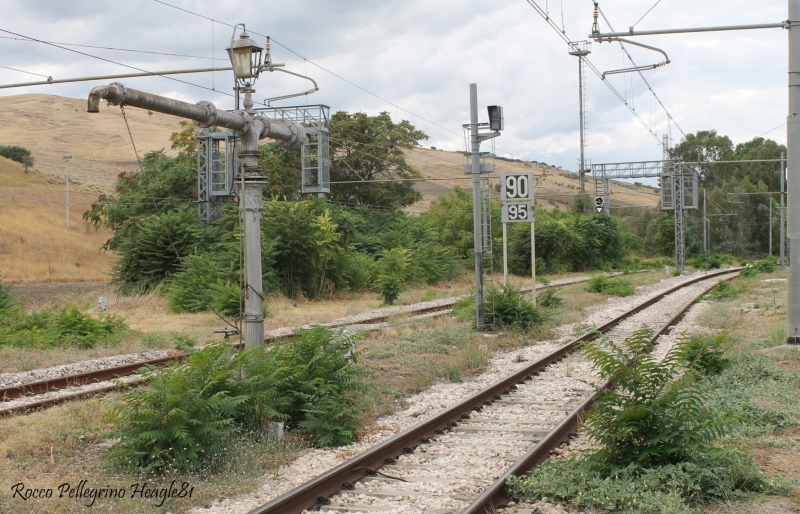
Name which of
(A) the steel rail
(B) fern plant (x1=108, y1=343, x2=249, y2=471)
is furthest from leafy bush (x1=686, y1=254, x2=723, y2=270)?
(B) fern plant (x1=108, y1=343, x2=249, y2=471)

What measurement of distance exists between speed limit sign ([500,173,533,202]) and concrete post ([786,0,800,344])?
571 centimetres

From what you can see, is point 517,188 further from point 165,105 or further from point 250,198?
point 165,105

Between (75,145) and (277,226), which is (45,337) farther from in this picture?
(75,145)

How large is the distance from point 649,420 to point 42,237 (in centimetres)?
5695

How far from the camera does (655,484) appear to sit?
5.80m

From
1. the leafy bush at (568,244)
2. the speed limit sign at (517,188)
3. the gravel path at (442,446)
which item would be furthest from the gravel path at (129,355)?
the leafy bush at (568,244)

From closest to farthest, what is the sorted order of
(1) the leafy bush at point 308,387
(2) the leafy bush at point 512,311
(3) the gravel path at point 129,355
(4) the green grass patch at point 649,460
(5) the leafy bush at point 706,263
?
1. (4) the green grass patch at point 649,460
2. (1) the leafy bush at point 308,387
3. (3) the gravel path at point 129,355
4. (2) the leafy bush at point 512,311
5. (5) the leafy bush at point 706,263

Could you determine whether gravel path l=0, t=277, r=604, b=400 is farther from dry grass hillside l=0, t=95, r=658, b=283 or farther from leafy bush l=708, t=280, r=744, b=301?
leafy bush l=708, t=280, r=744, b=301

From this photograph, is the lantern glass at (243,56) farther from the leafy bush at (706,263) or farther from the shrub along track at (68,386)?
the leafy bush at (706,263)

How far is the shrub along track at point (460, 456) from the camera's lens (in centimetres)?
605

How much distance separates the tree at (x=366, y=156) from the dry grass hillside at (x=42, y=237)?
617 inches

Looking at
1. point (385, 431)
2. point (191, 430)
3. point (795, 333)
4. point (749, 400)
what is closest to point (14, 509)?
point (191, 430)

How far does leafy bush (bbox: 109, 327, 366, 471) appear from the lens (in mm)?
6852

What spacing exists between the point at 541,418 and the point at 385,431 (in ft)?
6.69
